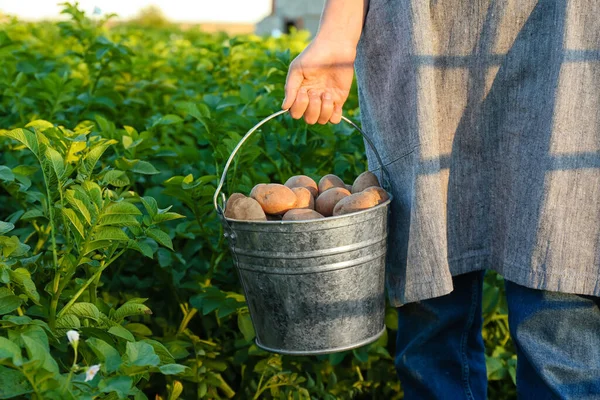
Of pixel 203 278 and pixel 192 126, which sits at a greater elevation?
pixel 192 126

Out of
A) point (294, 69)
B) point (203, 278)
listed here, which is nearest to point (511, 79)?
point (294, 69)

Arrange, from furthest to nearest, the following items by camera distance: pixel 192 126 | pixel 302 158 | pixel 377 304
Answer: pixel 192 126 < pixel 302 158 < pixel 377 304

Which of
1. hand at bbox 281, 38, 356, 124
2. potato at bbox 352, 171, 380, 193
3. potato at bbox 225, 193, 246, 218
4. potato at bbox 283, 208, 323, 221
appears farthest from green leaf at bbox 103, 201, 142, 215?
potato at bbox 352, 171, 380, 193

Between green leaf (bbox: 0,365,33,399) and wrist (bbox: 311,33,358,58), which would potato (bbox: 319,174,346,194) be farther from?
green leaf (bbox: 0,365,33,399)

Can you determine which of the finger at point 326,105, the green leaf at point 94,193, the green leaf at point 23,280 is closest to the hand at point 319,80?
the finger at point 326,105

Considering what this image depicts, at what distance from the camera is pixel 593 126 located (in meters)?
1.80

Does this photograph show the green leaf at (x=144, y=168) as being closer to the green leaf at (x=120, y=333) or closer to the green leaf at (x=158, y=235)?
the green leaf at (x=158, y=235)

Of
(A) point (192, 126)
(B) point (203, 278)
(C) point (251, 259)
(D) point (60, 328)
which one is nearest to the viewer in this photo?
(D) point (60, 328)

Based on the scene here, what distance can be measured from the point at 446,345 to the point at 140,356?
1035 mm

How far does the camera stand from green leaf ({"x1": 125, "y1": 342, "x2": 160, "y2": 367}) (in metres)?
1.46

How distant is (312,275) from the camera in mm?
1889

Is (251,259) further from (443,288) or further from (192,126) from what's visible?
(192,126)

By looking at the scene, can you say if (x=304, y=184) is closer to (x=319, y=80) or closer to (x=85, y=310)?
(x=319, y=80)

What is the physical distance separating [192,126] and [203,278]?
80 centimetres
